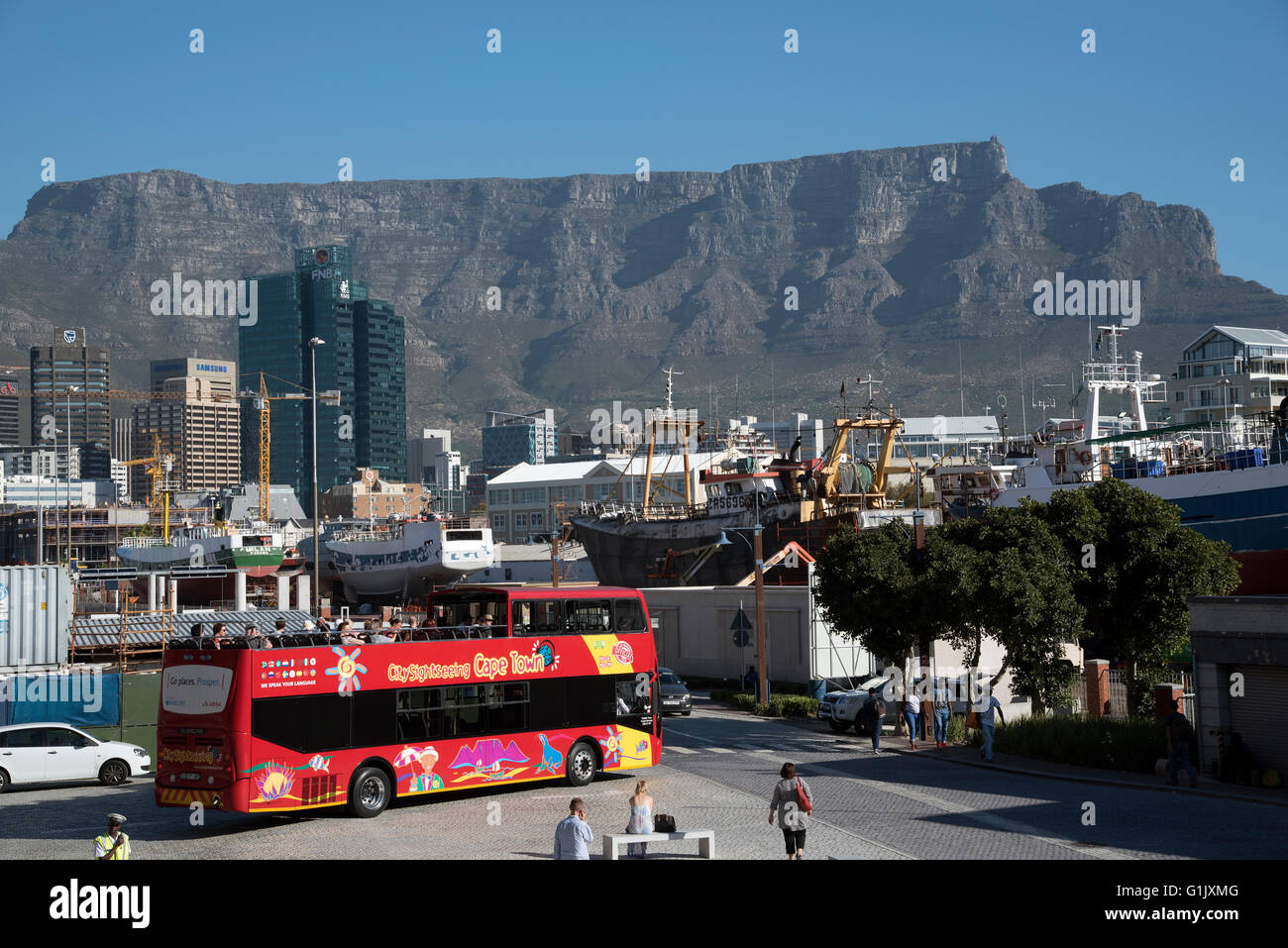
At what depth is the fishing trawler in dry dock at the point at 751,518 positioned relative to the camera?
229 ft

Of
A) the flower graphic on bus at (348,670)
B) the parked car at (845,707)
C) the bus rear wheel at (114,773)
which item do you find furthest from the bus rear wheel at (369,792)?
the parked car at (845,707)

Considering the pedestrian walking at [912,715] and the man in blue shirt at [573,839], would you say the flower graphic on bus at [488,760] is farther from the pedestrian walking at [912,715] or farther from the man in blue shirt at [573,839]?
the pedestrian walking at [912,715]

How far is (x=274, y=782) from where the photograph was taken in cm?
2019

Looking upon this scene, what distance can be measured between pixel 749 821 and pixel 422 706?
626cm

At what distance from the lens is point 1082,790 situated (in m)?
23.6

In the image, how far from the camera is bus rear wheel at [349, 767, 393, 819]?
21406mm

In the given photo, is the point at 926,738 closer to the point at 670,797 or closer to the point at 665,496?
the point at 670,797

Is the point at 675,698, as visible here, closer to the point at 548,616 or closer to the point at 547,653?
the point at 548,616

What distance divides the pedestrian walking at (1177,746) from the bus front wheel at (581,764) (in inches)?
436

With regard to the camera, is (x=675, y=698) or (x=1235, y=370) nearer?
(x=675, y=698)

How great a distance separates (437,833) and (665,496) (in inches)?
4966

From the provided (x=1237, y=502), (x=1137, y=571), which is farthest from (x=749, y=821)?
(x=1237, y=502)

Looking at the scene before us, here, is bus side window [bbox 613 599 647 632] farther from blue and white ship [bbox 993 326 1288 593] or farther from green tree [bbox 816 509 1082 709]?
blue and white ship [bbox 993 326 1288 593]
